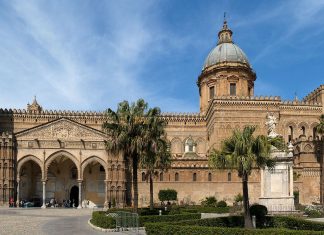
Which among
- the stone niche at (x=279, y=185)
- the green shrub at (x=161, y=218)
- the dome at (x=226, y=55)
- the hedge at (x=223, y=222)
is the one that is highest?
the dome at (x=226, y=55)

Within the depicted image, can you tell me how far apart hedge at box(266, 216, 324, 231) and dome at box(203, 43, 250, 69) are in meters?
42.0

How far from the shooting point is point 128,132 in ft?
99.3

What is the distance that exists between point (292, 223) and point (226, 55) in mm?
43680

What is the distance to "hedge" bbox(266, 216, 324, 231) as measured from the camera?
20.7m

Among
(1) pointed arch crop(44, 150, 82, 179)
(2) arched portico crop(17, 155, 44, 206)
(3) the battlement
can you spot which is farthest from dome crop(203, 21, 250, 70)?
(2) arched portico crop(17, 155, 44, 206)

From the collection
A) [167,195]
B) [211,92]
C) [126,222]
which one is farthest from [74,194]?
[126,222]

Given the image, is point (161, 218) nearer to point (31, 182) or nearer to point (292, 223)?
point (292, 223)

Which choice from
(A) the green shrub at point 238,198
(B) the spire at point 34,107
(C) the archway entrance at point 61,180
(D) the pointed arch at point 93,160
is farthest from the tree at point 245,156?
(B) the spire at point 34,107

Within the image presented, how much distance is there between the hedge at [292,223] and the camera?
20.7 m

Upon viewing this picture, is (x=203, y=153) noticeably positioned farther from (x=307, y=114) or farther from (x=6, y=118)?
(x=6, y=118)

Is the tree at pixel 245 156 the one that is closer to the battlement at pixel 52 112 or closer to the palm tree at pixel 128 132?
the palm tree at pixel 128 132

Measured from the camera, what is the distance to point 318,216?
31281 millimetres

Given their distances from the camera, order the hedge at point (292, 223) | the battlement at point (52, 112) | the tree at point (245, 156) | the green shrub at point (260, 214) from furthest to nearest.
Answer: the battlement at point (52, 112)
the green shrub at point (260, 214)
the tree at point (245, 156)
the hedge at point (292, 223)

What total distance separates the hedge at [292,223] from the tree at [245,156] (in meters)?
1.70
